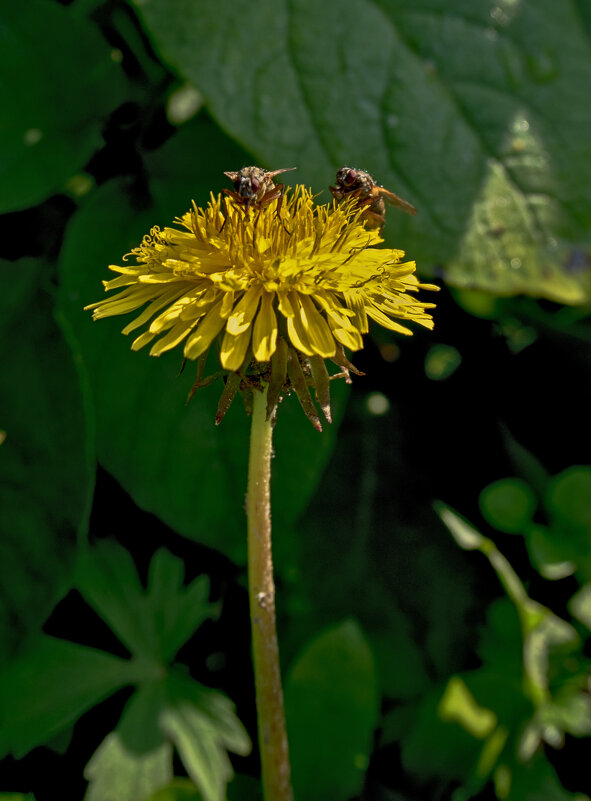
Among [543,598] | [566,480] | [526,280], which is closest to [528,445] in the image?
[566,480]

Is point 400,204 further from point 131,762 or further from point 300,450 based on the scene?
point 131,762

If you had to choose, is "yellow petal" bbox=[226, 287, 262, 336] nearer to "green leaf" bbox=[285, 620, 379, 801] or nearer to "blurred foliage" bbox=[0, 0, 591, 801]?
"blurred foliage" bbox=[0, 0, 591, 801]

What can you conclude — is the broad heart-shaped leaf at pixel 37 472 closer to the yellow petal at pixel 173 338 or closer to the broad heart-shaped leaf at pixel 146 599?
the broad heart-shaped leaf at pixel 146 599

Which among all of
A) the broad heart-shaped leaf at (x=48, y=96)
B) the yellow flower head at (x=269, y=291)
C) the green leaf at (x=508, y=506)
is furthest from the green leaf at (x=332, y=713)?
the broad heart-shaped leaf at (x=48, y=96)

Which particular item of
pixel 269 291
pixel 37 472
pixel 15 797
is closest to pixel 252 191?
pixel 269 291

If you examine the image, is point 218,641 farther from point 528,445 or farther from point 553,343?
point 553,343

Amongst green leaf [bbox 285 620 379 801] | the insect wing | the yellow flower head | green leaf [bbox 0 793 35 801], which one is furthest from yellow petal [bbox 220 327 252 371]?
green leaf [bbox 0 793 35 801]

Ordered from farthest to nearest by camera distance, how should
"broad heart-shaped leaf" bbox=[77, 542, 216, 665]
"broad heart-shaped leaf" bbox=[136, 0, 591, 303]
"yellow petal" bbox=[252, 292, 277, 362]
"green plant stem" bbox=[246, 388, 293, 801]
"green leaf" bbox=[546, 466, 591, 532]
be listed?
"green leaf" bbox=[546, 466, 591, 532]
"broad heart-shaped leaf" bbox=[77, 542, 216, 665]
"broad heart-shaped leaf" bbox=[136, 0, 591, 303]
"green plant stem" bbox=[246, 388, 293, 801]
"yellow petal" bbox=[252, 292, 277, 362]

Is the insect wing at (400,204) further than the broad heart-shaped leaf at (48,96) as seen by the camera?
No
